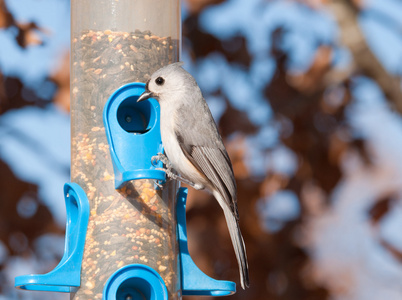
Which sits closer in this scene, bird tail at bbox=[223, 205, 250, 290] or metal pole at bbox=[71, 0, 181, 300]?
metal pole at bbox=[71, 0, 181, 300]

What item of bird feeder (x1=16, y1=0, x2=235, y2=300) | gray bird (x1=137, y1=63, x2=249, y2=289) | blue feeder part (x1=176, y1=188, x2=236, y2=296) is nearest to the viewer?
bird feeder (x1=16, y1=0, x2=235, y2=300)

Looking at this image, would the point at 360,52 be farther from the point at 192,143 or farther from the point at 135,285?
the point at 135,285

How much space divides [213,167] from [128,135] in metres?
0.58

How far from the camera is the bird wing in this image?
4.31 metres

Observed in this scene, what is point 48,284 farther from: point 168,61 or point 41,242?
point 41,242

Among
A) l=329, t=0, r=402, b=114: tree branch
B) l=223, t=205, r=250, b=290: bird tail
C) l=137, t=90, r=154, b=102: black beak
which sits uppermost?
l=329, t=0, r=402, b=114: tree branch

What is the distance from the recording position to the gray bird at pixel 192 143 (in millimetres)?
4238

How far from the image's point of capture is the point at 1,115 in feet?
20.6

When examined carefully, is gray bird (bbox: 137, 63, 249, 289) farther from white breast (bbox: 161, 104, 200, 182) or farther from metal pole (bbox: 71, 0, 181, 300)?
metal pole (bbox: 71, 0, 181, 300)

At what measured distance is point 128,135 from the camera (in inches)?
165

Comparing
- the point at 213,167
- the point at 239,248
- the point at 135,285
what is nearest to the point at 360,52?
the point at 213,167

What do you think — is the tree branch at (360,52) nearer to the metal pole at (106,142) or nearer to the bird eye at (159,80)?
the metal pole at (106,142)

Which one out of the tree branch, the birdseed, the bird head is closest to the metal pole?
the birdseed

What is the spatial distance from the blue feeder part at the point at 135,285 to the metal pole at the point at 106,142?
82 mm
